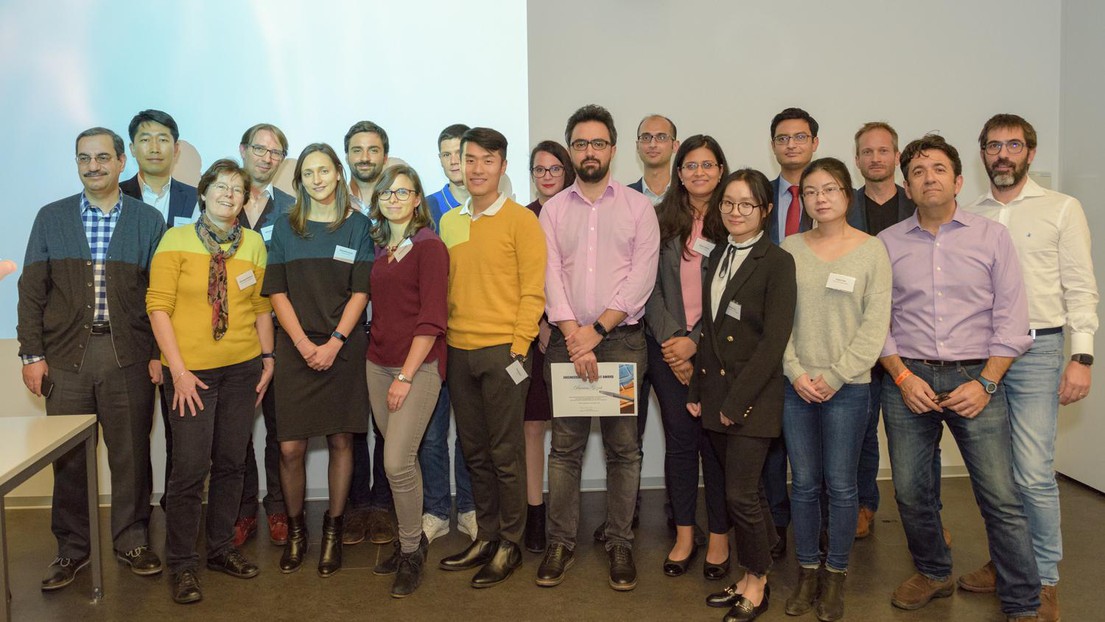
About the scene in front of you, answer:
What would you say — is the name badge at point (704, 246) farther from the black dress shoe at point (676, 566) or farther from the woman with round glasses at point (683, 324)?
the black dress shoe at point (676, 566)

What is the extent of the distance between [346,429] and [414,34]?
2324 mm

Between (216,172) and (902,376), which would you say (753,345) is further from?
(216,172)

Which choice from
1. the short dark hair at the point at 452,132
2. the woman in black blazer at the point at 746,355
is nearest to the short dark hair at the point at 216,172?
the short dark hair at the point at 452,132

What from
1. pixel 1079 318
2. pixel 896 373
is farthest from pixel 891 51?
pixel 896 373

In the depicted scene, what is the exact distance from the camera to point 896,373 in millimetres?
2729

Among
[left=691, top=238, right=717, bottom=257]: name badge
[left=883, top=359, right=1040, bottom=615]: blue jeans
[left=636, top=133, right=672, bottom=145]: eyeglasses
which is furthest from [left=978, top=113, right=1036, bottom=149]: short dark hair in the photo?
[left=636, top=133, right=672, bottom=145]: eyeglasses

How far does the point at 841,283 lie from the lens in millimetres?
2629

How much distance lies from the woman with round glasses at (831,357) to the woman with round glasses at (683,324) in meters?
0.39

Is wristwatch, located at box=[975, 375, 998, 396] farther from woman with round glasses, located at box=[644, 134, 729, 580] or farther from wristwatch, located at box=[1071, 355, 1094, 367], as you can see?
woman with round glasses, located at box=[644, 134, 729, 580]

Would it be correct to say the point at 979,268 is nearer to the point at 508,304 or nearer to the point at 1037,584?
the point at 1037,584

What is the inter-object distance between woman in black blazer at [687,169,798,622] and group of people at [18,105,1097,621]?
0.03 ft

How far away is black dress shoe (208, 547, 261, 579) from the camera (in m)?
3.25

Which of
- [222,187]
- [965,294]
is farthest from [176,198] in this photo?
[965,294]

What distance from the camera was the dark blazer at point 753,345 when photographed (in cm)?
263
